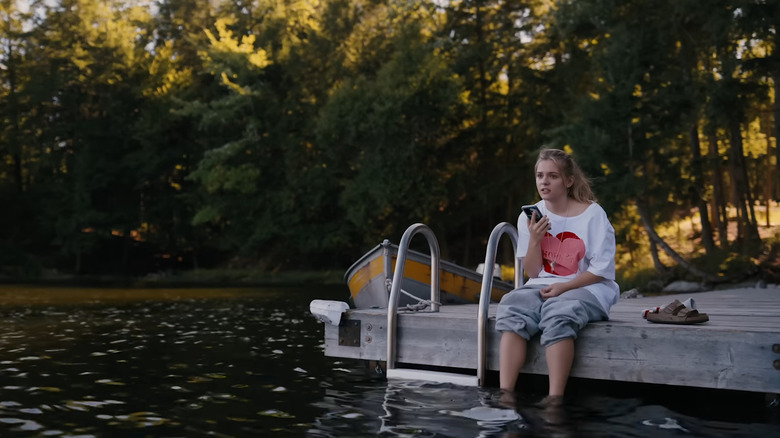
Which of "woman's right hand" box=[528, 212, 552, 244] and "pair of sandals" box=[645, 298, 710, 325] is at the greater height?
"woman's right hand" box=[528, 212, 552, 244]

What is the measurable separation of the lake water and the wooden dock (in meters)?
0.27

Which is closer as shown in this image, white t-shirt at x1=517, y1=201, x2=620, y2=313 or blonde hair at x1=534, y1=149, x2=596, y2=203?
white t-shirt at x1=517, y1=201, x2=620, y2=313

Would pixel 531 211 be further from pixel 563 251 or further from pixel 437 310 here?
pixel 437 310

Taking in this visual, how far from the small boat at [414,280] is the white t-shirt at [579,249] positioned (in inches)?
142

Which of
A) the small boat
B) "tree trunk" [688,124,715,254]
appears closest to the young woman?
the small boat

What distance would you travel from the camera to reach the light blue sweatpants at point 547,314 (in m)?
5.91

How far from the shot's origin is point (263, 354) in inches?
388

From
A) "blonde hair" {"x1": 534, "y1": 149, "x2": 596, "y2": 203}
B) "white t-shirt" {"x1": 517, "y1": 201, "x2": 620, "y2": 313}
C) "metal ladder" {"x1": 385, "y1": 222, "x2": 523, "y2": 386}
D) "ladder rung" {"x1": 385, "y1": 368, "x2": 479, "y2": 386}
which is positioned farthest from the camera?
"ladder rung" {"x1": 385, "y1": 368, "x2": 479, "y2": 386}

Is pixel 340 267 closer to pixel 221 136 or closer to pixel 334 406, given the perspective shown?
pixel 221 136

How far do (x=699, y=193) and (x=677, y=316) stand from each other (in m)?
19.5

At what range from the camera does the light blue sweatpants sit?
19.4 ft

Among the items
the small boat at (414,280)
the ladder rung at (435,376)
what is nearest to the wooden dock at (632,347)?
the ladder rung at (435,376)

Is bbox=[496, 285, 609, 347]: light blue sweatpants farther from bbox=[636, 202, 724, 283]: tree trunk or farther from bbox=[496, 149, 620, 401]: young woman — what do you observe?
bbox=[636, 202, 724, 283]: tree trunk

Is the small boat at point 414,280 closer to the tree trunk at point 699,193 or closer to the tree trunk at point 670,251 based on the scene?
the tree trunk at point 670,251
